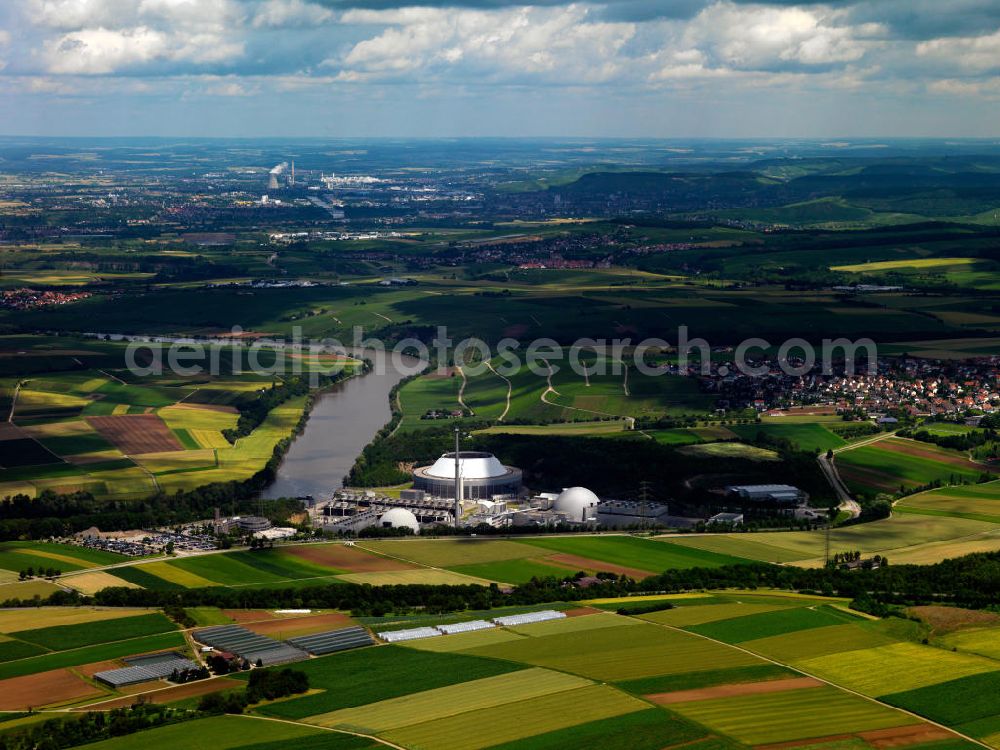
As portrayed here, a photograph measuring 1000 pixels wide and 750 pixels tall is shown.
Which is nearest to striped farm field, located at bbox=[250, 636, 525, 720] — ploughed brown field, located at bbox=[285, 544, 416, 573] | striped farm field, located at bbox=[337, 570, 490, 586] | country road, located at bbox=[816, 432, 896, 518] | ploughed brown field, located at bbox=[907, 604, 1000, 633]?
striped farm field, located at bbox=[337, 570, 490, 586]

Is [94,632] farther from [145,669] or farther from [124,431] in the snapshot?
[124,431]

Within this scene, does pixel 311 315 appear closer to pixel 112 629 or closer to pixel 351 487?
pixel 351 487

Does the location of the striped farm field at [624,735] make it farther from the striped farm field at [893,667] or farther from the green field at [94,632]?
the green field at [94,632]

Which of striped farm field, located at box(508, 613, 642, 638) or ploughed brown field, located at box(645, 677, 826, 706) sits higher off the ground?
ploughed brown field, located at box(645, 677, 826, 706)

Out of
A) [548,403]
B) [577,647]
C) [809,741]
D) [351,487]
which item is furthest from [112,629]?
[548,403]

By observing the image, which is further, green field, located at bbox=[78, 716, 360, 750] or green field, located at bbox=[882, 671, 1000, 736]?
green field, located at bbox=[882, 671, 1000, 736]

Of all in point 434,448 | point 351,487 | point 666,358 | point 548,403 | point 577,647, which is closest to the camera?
point 577,647

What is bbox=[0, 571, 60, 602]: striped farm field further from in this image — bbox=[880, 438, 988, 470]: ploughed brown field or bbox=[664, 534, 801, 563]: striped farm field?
bbox=[880, 438, 988, 470]: ploughed brown field
